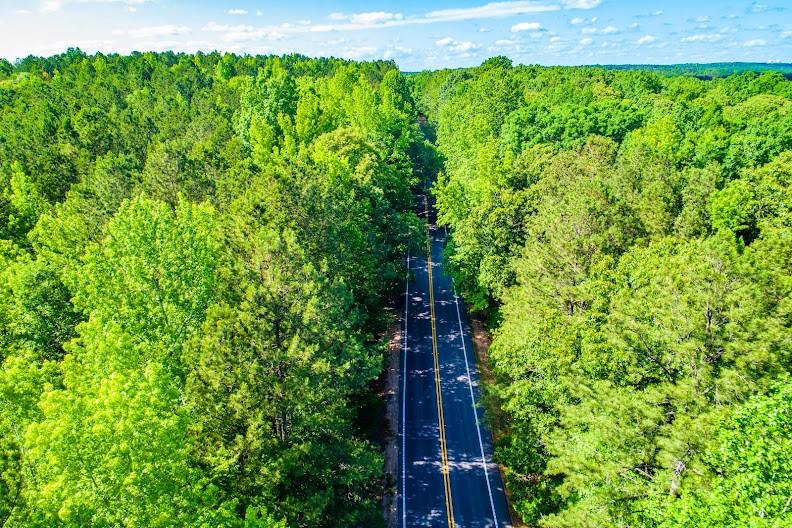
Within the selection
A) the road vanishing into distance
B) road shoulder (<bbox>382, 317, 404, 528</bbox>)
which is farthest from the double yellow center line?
road shoulder (<bbox>382, 317, 404, 528</bbox>)

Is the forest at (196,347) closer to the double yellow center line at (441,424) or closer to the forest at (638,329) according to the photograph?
the double yellow center line at (441,424)

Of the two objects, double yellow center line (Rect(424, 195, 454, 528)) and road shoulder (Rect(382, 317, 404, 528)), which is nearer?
double yellow center line (Rect(424, 195, 454, 528))

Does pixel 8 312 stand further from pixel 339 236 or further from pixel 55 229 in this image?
pixel 339 236

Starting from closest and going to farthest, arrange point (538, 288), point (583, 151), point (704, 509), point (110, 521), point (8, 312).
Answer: point (704, 509)
point (110, 521)
point (8, 312)
point (538, 288)
point (583, 151)

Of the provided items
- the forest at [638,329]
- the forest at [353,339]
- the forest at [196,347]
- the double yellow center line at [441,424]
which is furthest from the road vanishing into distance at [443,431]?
the forest at [196,347]

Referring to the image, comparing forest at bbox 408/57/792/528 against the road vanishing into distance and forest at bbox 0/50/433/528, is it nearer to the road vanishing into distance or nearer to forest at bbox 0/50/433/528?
the road vanishing into distance

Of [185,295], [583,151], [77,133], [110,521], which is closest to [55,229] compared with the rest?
[185,295]

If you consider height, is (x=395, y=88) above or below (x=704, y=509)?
above
